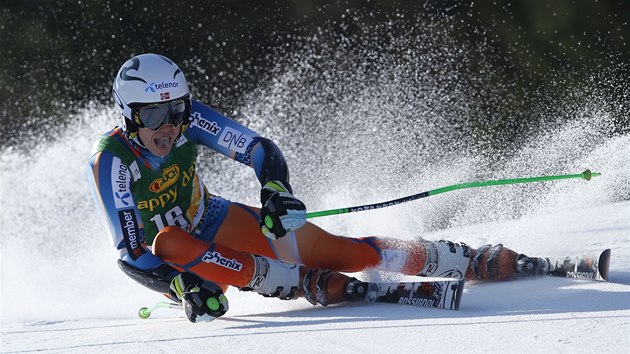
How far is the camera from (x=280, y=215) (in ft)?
11.5

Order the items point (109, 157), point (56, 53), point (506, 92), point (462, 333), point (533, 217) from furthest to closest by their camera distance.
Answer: point (56, 53) < point (506, 92) < point (533, 217) < point (109, 157) < point (462, 333)

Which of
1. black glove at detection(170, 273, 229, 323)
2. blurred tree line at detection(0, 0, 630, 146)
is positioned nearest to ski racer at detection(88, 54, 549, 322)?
black glove at detection(170, 273, 229, 323)

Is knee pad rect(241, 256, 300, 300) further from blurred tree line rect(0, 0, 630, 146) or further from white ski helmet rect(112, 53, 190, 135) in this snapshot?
blurred tree line rect(0, 0, 630, 146)

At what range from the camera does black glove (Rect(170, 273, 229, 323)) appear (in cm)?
328

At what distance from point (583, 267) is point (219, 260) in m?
1.38

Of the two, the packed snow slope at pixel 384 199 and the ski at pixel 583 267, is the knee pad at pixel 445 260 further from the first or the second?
the ski at pixel 583 267

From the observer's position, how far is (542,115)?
9.54m

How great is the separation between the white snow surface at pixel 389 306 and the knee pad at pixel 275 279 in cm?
10

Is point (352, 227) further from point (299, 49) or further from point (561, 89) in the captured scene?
point (299, 49)

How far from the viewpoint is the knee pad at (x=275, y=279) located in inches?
143

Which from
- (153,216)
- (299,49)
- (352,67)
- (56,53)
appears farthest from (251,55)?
(153,216)

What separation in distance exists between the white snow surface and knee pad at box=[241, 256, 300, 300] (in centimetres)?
10

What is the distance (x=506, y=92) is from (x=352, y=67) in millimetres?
2095

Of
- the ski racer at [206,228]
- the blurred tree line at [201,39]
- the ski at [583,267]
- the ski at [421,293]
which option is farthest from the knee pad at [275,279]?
the blurred tree line at [201,39]
